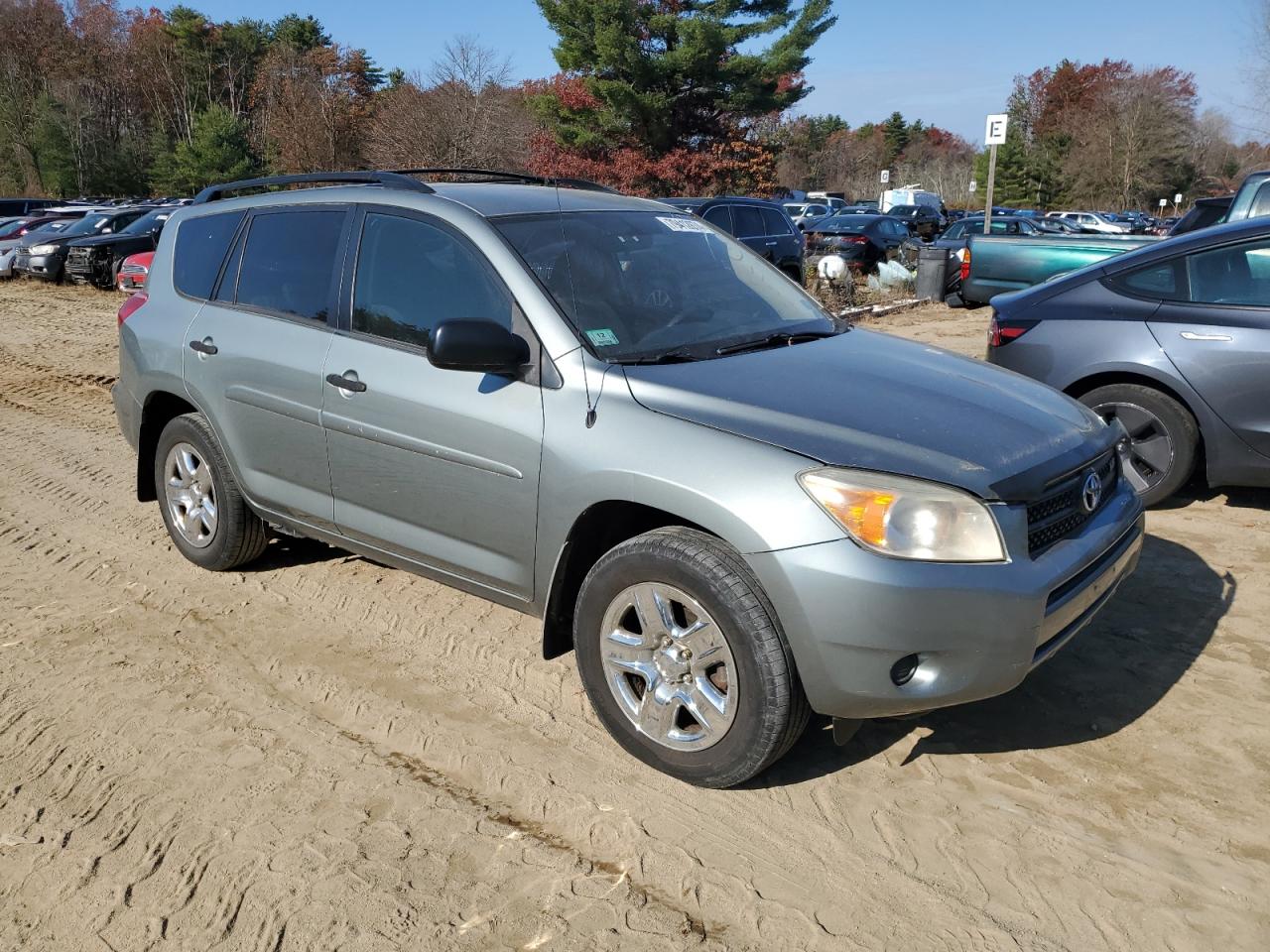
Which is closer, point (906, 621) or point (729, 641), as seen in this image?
point (906, 621)

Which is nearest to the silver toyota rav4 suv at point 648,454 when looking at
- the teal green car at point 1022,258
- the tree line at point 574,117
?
the teal green car at point 1022,258

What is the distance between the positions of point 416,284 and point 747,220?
11.3 meters

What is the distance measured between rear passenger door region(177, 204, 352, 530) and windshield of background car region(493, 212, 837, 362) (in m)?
0.97

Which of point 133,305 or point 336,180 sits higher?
point 336,180

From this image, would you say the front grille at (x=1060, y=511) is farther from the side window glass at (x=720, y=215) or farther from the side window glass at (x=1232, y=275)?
the side window glass at (x=720, y=215)

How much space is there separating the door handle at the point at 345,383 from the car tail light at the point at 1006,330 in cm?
387

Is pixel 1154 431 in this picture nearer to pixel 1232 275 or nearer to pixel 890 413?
pixel 1232 275

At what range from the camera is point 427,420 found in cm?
377

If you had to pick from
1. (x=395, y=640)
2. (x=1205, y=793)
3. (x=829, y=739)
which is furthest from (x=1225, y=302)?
(x=395, y=640)

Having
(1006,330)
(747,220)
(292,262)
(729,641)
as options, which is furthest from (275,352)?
(747,220)

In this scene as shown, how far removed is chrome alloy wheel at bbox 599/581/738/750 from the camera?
311 cm

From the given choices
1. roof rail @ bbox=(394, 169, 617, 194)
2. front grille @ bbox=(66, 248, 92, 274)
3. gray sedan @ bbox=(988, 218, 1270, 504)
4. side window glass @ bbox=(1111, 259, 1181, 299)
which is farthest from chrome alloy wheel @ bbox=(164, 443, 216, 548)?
front grille @ bbox=(66, 248, 92, 274)

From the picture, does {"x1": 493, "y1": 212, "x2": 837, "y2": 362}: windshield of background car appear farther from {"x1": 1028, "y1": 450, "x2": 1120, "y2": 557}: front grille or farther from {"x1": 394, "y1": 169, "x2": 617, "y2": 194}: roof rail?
{"x1": 1028, "y1": 450, "x2": 1120, "y2": 557}: front grille

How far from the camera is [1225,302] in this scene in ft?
17.9
